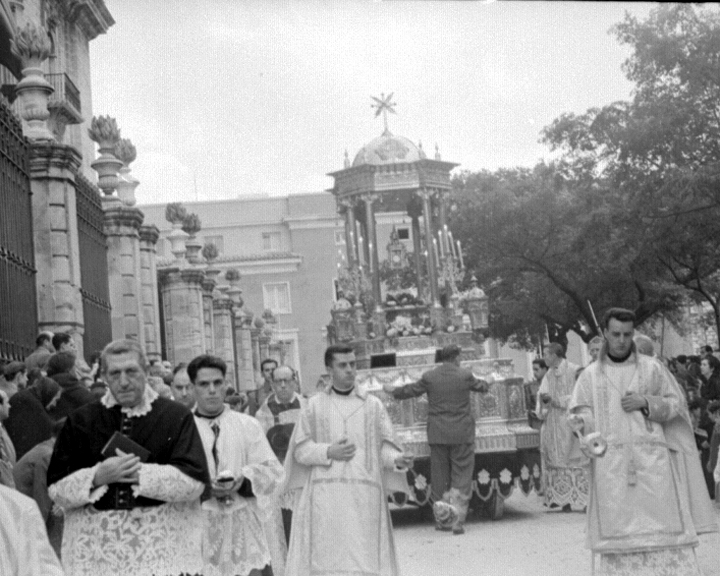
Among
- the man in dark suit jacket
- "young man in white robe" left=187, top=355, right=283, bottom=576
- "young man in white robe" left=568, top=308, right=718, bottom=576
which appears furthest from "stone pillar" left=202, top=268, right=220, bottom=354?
"young man in white robe" left=187, top=355, right=283, bottom=576

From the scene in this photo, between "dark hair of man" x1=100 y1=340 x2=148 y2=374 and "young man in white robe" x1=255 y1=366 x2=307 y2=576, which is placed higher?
"dark hair of man" x1=100 y1=340 x2=148 y2=374

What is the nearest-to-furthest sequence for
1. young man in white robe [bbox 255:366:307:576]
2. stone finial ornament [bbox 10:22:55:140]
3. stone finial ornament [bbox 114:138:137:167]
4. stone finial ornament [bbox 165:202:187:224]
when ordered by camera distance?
young man in white robe [bbox 255:366:307:576] < stone finial ornament [bbox 10:22:55:140] < stone finial ornament [bbox 114:138:137:167] < stone finial ornament [bbox 165:202:187:224]

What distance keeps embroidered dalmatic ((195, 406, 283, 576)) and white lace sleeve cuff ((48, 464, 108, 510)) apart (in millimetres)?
1701

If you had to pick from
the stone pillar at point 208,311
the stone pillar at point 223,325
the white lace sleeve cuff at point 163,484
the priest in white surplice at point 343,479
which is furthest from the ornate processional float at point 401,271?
the stone pillar at point 223,325

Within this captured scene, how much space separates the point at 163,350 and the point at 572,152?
9365 millimetres

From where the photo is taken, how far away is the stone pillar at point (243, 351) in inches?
1367

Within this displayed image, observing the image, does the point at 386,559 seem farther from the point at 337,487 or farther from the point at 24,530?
the point at 24,530

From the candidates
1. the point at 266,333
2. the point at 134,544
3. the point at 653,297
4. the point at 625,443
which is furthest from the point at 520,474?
the point at 266,333

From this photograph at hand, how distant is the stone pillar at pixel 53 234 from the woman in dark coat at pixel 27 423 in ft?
15.3

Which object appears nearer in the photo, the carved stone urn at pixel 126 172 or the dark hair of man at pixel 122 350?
the dark hair of man at pixel 122 350

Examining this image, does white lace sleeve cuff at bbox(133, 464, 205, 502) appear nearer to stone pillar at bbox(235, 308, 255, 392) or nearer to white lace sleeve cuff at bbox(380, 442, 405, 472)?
white lace sleeve cuff at bbox(380, 442, 405, 472)

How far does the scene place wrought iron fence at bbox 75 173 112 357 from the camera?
14.7 m

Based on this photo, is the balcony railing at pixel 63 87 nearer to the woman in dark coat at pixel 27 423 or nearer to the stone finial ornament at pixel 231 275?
the stone finial ornament at pixel 231 275

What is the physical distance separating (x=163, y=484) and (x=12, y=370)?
13.3ft
